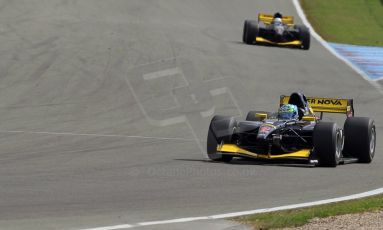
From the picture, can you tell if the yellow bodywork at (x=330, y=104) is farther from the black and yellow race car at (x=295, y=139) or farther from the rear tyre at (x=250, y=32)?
the rear tyre at (x=250, y=32)

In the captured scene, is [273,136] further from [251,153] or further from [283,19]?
[283,19]

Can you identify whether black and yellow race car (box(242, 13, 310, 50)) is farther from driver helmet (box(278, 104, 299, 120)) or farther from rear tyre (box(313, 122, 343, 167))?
rear tyre (box(313, 122, 343, 167))

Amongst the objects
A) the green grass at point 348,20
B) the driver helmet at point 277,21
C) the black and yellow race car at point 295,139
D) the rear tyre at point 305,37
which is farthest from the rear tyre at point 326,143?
the green grass at point 348,20

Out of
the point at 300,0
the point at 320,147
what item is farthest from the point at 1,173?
the point at 300,0

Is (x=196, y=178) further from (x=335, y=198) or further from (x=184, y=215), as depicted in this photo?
(x=184, y=215)

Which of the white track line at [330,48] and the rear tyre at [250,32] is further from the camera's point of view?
the rear tyre at [250,32]

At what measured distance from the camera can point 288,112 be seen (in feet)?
48.3

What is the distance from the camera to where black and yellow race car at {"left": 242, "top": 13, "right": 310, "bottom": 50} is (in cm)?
3060

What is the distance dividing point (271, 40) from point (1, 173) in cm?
2009

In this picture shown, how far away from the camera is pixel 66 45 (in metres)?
27.1

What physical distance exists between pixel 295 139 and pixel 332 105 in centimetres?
185

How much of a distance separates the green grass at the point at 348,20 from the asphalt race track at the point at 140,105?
63.2 inches

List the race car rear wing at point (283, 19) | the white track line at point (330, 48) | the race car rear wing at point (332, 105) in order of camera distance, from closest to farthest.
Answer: the race car rear wing at point (332, 105)
the white track line at point (330, 48)
the race car rear wing at point (283, 19)

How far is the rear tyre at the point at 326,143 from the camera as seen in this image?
13.6m
